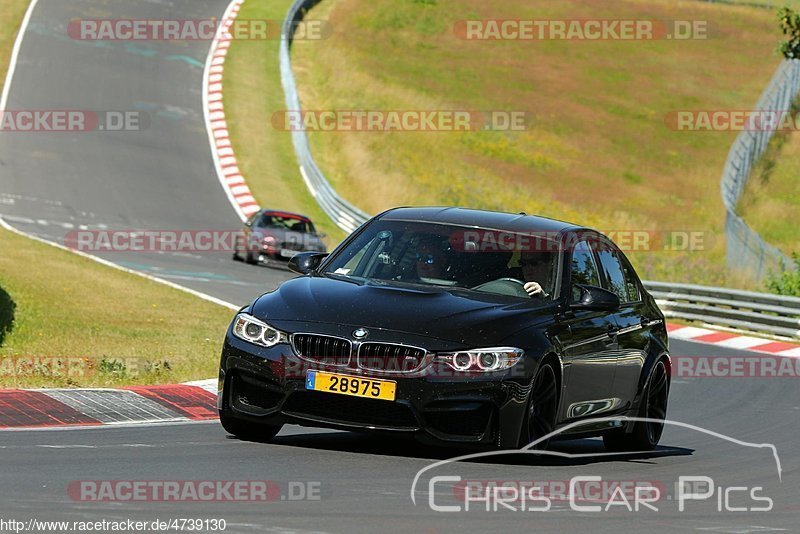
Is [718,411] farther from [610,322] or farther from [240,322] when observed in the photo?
[240,322]

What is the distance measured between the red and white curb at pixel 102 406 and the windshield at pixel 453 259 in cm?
179

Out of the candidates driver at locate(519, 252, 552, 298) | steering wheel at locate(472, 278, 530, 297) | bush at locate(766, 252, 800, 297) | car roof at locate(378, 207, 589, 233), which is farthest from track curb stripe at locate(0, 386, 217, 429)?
bush at locate(766, 252, 800, 297)

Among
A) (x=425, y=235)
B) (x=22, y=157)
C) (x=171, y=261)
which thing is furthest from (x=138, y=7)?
(x=425, y=235)

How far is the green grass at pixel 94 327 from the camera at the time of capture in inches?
511

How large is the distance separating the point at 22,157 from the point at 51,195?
3.75 m

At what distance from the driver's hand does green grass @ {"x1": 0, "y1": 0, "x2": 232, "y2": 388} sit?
4311 millimetres

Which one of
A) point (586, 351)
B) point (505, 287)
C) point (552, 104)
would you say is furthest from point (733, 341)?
point (552, 104)

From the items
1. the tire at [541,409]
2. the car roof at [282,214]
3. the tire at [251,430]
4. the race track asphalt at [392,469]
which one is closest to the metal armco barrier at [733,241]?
the race track asphalt at [392,469]

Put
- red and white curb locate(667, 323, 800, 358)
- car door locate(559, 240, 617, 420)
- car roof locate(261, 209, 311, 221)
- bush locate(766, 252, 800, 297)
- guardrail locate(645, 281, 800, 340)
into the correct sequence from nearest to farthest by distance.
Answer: car door locate(559, 240, 617, 420) < red and white curb locate(667, 323, 800, 358) < guardrail locate(645, 281, 800, 340) < bush locate(766, 252, 800, 297) < car roof locate(261, 209, 311, 221)

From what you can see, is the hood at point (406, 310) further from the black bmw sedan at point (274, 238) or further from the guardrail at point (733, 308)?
the black bmw sedan at point (274, 238)

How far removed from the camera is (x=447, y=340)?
28.1ft

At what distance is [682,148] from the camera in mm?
55656

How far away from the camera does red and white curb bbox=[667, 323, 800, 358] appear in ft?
73.5

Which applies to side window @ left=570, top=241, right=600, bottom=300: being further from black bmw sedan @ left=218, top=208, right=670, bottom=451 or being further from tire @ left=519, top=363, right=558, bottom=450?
tire @ left=519, top=363, right=558, bottom=450
